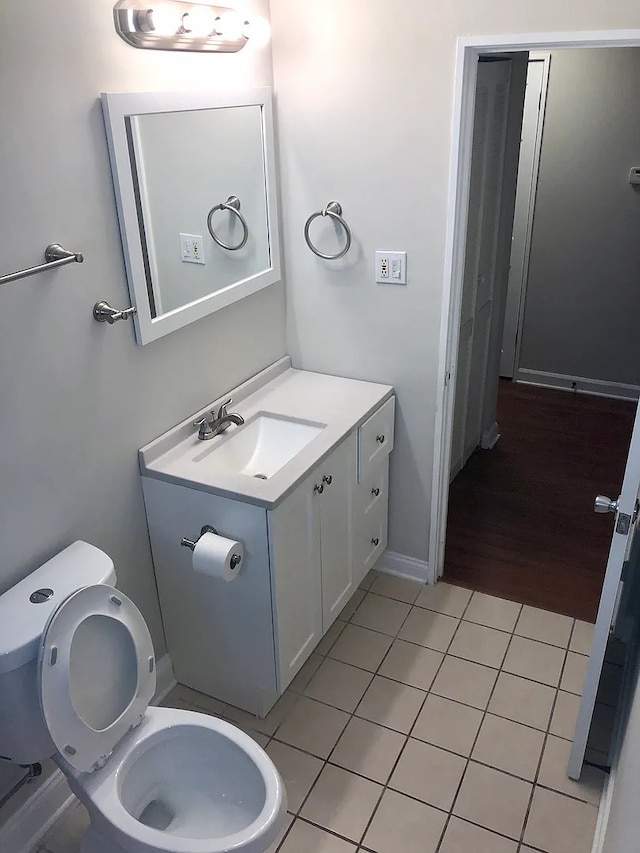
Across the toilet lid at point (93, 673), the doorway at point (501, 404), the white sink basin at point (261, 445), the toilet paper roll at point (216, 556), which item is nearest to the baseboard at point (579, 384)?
the doorway at point (501, 404)

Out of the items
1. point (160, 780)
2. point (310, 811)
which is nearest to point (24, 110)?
point (160, 780)

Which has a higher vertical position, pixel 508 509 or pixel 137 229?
pixel 137 229

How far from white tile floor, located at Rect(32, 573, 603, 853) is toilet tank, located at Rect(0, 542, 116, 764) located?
488 millimetres

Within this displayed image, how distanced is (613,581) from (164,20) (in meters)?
1.81

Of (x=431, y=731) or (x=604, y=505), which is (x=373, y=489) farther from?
(x=604, y=505)

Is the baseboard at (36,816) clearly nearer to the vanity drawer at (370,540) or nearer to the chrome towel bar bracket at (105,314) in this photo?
the vanity drawer at (370,540)

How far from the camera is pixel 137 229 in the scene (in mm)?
1911

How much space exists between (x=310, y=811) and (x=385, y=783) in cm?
23

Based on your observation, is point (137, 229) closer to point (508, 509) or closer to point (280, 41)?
point (280, 41)

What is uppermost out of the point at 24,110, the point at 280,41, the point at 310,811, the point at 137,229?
the point at 280,41

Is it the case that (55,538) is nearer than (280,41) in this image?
Yes

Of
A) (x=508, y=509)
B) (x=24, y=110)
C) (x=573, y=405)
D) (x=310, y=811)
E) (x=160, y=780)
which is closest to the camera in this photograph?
(x=24, y=110)

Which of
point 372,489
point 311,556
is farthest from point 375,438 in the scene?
point 311,556

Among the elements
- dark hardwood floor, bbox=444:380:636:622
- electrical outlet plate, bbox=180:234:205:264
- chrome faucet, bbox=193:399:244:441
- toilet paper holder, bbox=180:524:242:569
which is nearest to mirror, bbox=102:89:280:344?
electrical outlet plate, bbox=180:234:205:264
